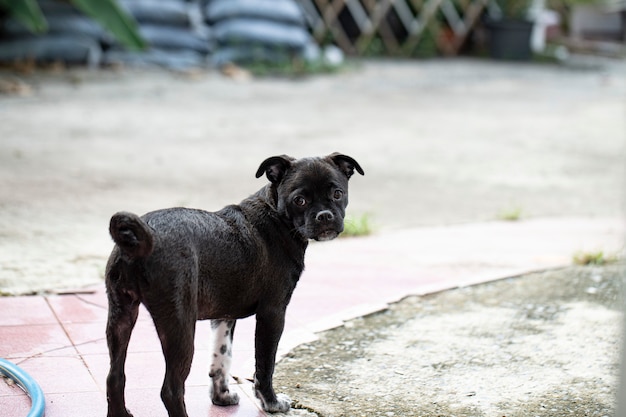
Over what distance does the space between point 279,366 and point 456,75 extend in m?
9.60

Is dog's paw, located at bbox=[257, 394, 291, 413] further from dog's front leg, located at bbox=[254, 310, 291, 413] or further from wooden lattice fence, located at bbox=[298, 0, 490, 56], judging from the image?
wooden lattice fence, located at bbox=[298, 0, 490, 56]

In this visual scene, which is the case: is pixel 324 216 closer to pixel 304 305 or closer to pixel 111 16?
pixel 304 305

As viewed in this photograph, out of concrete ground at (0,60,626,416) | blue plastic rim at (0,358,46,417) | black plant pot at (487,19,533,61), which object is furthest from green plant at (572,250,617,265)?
black plant pot at (487,19,533,61)

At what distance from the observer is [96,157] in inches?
281

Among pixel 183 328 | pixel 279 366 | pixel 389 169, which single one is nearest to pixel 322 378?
pixel 279 366

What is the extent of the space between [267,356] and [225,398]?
0.23 m

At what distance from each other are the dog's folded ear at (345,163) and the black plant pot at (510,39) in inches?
457

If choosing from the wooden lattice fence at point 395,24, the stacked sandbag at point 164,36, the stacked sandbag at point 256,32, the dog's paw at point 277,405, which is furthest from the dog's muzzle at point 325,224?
the wooden lattice fence at point 395,24

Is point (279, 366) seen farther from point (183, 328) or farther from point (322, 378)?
point (183, 328)

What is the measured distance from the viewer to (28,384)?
2752 millimetres

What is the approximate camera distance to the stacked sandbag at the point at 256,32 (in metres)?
11.6

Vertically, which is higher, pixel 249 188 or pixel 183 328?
pixel 183 328

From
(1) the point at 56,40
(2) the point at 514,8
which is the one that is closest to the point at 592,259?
(1) the point at 56,40

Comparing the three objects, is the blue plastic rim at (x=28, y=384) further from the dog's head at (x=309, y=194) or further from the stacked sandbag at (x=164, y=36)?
the stacked sandbag at (x=164, y=36)
